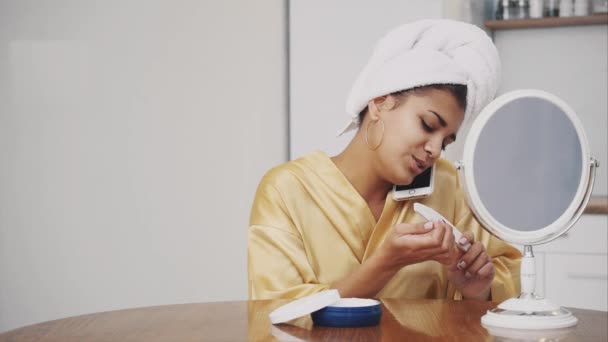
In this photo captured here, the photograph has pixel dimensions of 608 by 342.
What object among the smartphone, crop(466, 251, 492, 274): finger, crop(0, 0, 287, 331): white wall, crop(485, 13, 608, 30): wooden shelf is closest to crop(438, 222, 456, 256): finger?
crop(466, 251, 492, 274): finger

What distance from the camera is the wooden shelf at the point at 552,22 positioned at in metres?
3.13

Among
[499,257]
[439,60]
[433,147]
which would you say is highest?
[439,60]

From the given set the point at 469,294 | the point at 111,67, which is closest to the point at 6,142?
the point at 111,67

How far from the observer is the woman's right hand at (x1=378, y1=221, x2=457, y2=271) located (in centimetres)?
118

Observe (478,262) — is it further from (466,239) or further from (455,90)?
(455,90)

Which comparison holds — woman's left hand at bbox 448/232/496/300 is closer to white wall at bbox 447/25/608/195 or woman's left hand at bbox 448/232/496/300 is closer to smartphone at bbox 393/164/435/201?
smartphone at bbox 393/164/435/201

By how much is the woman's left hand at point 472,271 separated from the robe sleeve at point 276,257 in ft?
0.70

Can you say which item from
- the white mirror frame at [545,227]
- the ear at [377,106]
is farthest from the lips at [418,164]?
the white mirror frame at [545,227]

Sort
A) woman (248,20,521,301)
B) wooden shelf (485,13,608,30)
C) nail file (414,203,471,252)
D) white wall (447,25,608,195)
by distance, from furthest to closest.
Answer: white wall (447,25,608,195)
wooden shelf (485,13,608,30)
woman (248,20,521,301)
nail file (414,203,471,252)

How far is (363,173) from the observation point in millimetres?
1573

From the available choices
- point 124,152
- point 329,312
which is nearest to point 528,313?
point 329,312

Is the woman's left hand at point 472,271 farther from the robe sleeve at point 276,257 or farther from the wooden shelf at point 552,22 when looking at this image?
the wooden shelf at point 552,22

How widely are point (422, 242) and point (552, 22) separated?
225 centimetres

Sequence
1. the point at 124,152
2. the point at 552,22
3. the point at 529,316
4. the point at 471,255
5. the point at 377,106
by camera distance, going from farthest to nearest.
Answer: the point at 552,22, the point at 124,152, the point at 377,106, the point at 471,255, the point at 529,316
